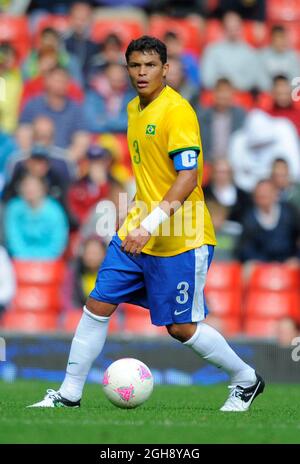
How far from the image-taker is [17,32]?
1703 centimetres

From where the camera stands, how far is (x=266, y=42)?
16828 mm

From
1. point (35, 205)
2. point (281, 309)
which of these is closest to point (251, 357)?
point (281, 309)

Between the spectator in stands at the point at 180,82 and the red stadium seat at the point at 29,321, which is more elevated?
the spectator in stands at the point at 180,82

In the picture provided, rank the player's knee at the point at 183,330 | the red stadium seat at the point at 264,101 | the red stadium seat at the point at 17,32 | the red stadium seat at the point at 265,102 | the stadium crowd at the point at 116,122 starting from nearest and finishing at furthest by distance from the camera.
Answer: the player's knee at the point at 183,330 → the stadium crowd at the point at 116,122 → the red stadium seat at the point at 265,102 → the red stadium seat at the point at 264,101 → the red stadium seat at the point at 17,32

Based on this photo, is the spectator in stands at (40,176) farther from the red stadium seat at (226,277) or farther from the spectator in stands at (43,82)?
the red stadium seat at (226,277)

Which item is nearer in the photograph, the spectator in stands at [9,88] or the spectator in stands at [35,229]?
the spectator in stands at [35,229]

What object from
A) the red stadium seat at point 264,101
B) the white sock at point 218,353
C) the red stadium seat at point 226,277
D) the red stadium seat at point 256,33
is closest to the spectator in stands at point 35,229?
the red stadium seat at point 226,277

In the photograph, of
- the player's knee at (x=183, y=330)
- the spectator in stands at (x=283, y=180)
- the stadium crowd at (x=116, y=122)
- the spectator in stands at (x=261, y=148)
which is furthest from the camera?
the spectator in stands at (x=261, y=148)

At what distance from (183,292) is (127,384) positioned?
0.68m

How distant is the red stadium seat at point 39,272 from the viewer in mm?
13594

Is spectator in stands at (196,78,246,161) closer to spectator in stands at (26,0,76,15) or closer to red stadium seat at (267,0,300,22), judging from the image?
red stadium seat at (267,0,300,22)

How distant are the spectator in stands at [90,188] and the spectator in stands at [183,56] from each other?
2.19 meters

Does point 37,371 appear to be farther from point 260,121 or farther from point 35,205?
point 260,121

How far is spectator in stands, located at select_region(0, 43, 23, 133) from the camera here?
629 inches
